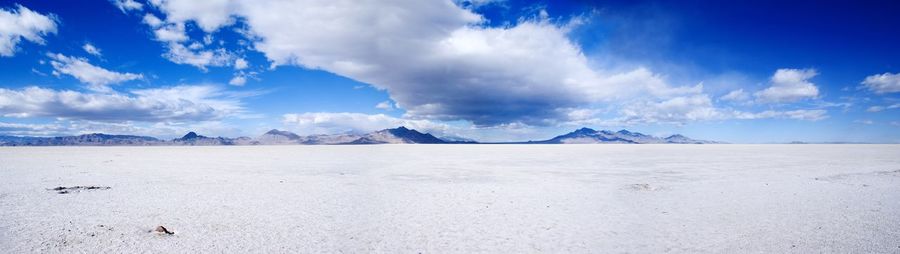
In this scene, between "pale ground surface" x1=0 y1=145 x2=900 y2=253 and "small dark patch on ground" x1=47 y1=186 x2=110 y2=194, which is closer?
"pale ground surface" x1=0 y1=145 x2=900 y2=253

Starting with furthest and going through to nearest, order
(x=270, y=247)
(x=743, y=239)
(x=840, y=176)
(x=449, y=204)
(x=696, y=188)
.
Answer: (x=840, y=176) → (x=696, y=188) → (x=449, y=204) → (x=743, y=239) → (x=270, y=247)

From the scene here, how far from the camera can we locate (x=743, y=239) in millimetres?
6984

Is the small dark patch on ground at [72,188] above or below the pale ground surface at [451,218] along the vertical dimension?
above

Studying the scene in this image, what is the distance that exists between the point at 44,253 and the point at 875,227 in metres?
13.5

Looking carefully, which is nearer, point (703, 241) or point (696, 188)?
point (703, 241)

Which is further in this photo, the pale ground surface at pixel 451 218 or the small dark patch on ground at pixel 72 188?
the small dark patch on ground at pixel 72 188

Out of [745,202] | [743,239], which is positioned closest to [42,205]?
[743,239]

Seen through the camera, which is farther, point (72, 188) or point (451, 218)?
point (72, 188)

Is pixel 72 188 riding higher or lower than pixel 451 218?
higher

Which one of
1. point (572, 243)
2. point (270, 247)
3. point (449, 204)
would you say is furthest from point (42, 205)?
point (572, 243)

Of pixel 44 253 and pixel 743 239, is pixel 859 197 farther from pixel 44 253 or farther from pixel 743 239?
pixel 44 253

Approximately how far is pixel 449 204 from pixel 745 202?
740 centimetres

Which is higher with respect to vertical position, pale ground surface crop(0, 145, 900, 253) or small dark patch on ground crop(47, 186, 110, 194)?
small dark patch on ground crop(47, 186, 110, 194)

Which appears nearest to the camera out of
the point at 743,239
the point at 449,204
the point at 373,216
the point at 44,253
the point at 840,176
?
the point at 44,253
